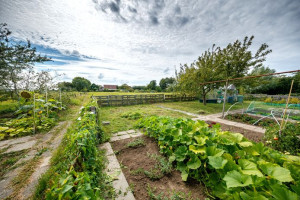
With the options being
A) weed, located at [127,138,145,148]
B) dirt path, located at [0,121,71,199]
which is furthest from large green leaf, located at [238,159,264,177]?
dirt path, located at [0,121,71,199]

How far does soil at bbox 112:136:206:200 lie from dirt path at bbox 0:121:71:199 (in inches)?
58.8

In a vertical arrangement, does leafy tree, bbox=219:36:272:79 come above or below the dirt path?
above

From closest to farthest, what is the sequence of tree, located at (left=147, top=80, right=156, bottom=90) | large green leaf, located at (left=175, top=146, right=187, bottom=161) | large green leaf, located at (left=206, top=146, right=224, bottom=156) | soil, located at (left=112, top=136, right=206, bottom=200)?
large green leaf, located at (left=206, top=146, right=224, bottom=156), soil, located at (left=112, top=136, right=206, bottom=200), large green leaf, located at (left=175, top=146, right=187, bottom=161), tree, located at (left=147, top=80, right=156, bottom=90)

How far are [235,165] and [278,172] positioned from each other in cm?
35

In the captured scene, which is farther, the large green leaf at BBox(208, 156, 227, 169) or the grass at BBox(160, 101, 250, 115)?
the grass at BBox(160, 101, 250, 115)

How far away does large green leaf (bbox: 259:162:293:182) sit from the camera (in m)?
1.00

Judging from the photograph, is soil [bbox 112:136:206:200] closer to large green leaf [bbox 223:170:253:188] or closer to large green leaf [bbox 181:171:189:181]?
large green leaf [bbox 181:171:189:181]

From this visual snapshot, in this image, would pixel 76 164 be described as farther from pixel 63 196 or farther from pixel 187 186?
pixel 187 186

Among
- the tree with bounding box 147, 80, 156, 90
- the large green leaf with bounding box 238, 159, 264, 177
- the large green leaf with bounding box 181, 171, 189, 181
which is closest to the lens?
the large green leaf with bounding box 238, 159, 264, 177

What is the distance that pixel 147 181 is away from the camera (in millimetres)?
1892

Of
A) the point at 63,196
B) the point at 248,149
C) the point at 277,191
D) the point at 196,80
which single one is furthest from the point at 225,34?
the point at 63,196

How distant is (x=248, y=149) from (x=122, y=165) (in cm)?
234

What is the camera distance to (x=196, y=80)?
10.3 meters

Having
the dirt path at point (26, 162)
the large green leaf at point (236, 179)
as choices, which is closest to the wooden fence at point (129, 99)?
the dirt path at point (26, 162)
